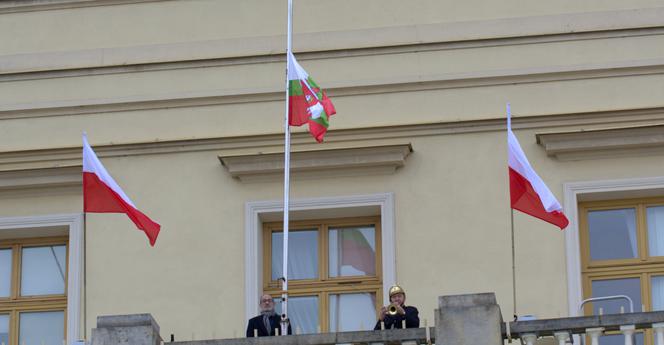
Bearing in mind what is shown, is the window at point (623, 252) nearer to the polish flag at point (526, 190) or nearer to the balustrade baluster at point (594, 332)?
the polish flag at point (526, 190)

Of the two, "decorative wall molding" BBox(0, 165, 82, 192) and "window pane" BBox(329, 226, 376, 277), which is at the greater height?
"decorative wall molding" BBox(0, 165, 82, 192)

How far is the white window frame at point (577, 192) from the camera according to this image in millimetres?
20484

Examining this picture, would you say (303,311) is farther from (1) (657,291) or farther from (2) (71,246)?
(1) (657,291)

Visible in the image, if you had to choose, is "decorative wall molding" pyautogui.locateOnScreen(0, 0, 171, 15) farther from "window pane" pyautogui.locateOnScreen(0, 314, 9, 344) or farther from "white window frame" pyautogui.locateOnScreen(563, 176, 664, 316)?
"white window frame" pyautogui.locateOnScreen(563, 176, 664, 316)

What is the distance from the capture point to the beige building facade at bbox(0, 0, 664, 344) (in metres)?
20.8

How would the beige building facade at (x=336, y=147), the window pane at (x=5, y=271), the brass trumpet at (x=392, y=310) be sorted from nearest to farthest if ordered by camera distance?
the brass trumpet at (x=392, y=310)
the beige building facade at (x=336, y=147)
the window pane at (x=5, y=271)

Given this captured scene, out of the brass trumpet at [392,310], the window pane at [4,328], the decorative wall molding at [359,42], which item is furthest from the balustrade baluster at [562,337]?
the window pane at [4,328]

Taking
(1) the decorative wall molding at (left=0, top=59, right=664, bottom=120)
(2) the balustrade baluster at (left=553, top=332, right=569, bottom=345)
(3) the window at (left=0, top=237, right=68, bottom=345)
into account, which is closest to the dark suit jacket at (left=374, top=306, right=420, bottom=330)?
(2) the balustrade baluster at (left=553, top=332, right=569, bottom=345)

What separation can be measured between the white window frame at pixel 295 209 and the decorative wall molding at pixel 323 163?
0.26m

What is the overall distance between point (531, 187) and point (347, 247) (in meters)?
2.76

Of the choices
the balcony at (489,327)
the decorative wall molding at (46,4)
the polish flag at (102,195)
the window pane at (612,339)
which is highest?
the decorative wall molding at (46,4)

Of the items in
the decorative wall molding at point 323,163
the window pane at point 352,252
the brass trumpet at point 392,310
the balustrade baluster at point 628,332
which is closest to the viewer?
the balustrade baluster at point 628,332

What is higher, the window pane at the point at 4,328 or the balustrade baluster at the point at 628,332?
the window pane at the point at 4,328

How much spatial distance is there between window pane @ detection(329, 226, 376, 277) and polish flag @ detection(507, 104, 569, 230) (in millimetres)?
2421
